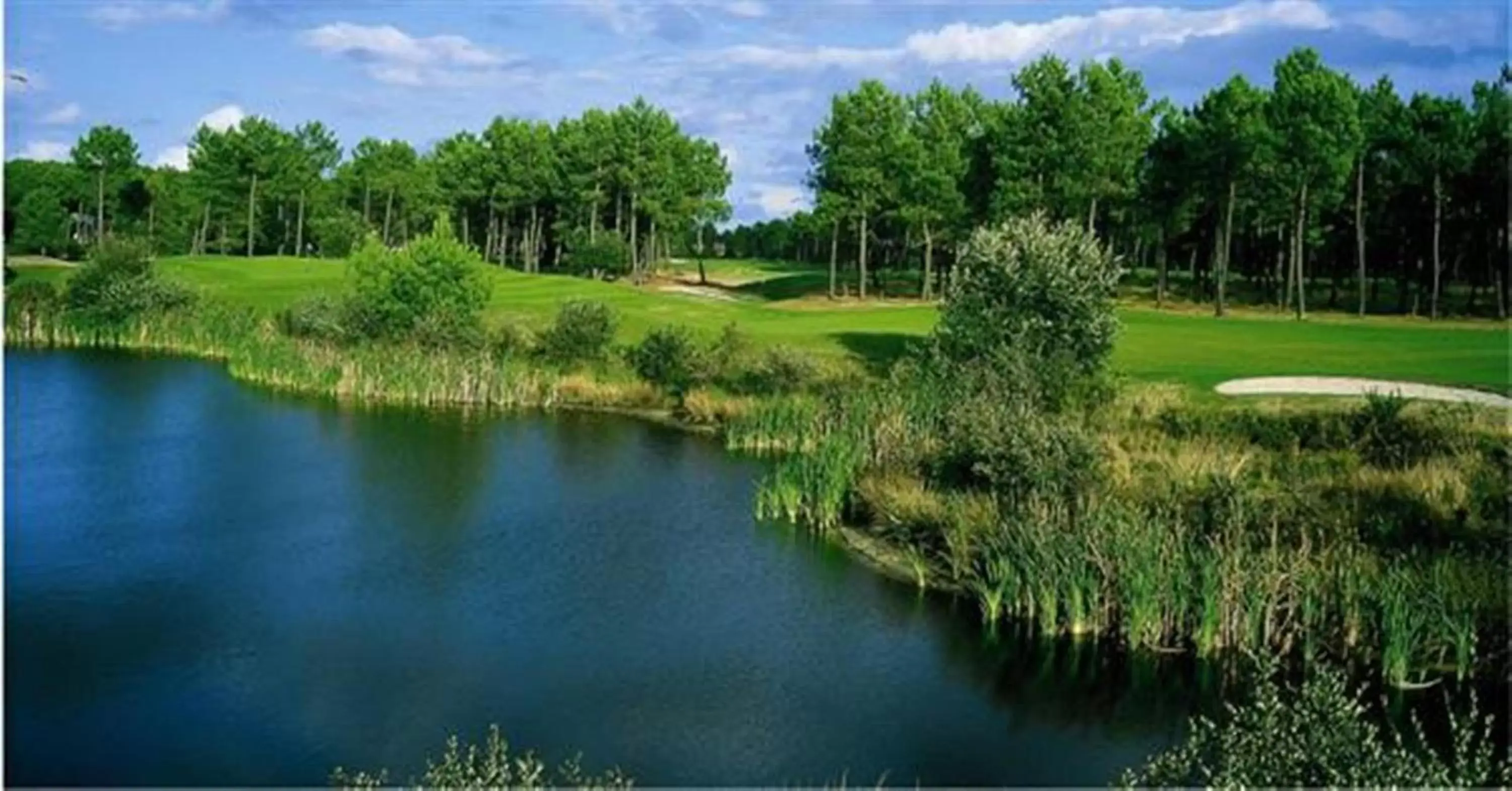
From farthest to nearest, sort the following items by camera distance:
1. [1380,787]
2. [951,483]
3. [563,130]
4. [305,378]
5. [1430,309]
→ 1. [563,130]
2. [1430,309]
3. [305,378]
4. [951,483]
5. [1380,787]

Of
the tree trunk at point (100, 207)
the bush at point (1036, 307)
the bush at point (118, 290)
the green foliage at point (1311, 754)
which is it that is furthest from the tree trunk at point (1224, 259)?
the tree trunk at point (100, 207)

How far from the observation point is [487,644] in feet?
66.2

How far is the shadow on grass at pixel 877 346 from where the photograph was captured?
43.2 m

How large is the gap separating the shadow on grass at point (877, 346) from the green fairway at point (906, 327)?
3.9 inches

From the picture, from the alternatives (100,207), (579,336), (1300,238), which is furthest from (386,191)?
(1300,238)

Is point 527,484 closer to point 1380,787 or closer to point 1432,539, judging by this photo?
point 1432,539

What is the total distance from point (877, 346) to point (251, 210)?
55.9 m

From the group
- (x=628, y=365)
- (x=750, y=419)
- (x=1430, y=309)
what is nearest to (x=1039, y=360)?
(x=750, y=419)

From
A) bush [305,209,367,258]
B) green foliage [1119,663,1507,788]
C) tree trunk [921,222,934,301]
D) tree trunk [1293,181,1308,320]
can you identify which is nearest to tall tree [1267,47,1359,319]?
tree trunk [1293,181,1308,320]

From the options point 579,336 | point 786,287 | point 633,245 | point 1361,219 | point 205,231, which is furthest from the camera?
point 205,231

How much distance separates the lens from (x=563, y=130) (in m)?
92.4

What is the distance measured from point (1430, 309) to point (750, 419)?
44.1m

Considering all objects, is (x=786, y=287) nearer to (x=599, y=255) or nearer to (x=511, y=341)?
(x=599, y=255)

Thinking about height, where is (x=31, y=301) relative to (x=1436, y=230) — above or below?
below
